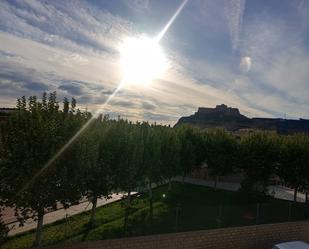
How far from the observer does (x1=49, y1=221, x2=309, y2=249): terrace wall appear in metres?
13.2

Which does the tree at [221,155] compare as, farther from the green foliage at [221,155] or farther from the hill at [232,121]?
the hill at [232,121]

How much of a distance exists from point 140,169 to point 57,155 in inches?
378

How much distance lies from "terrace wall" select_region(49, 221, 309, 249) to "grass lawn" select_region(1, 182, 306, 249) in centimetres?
282

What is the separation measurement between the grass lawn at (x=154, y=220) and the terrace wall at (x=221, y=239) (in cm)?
282

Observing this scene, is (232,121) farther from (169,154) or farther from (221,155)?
(169,154)

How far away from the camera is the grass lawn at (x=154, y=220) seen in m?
17.8

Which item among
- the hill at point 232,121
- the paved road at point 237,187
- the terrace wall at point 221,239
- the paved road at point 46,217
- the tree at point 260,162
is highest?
the hill at point 232,121

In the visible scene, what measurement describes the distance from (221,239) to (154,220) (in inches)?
229

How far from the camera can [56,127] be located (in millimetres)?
13023

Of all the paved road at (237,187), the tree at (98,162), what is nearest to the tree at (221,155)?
the paved road at (237,187)

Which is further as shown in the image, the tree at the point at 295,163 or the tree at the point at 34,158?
the tree at the point at 295,163

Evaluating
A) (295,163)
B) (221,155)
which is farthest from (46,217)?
(295,163)

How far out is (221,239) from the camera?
53.0 feet

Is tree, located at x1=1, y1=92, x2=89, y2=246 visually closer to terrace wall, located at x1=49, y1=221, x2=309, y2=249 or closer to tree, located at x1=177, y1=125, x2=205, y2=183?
terrace wall, located at x1=49, y1=221, x2=309, y2=249
